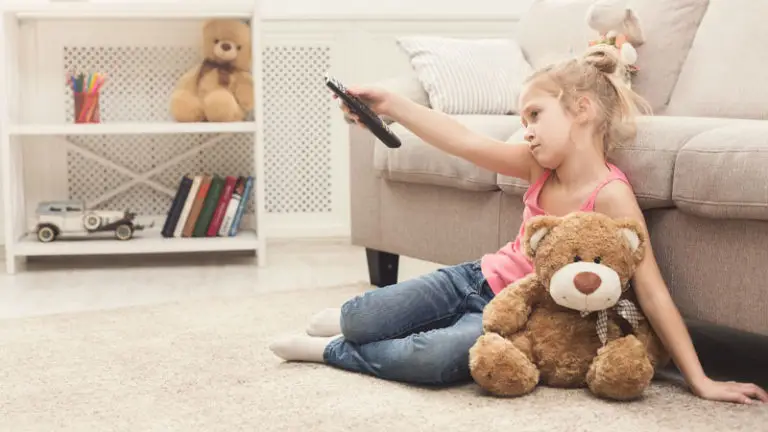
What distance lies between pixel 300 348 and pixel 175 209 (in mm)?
1473

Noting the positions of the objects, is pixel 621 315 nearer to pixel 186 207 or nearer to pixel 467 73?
pixel 467 73

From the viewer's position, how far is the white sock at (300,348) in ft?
5.76

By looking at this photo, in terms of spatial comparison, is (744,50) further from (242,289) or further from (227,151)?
(227,151)

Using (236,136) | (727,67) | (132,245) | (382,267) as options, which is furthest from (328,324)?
(236,136)

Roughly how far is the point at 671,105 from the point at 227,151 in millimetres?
1537

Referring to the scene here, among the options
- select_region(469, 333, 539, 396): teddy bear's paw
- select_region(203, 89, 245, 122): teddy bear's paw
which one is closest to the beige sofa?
select_region(469, 333, 539, 396): teddy bear's paw

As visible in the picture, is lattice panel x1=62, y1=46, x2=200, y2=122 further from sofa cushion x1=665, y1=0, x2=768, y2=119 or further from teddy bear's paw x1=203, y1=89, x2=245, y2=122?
sofa cushion x1=665, y1=0, x2=768, y2=119

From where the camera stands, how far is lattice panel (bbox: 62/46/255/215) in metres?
3.33

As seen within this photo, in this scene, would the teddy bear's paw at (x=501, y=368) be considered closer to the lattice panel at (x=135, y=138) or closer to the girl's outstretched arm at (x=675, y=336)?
the girl's outstretched arm at (x=675, y=336)

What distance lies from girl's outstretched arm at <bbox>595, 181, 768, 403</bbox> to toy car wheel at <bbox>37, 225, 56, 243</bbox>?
1964 mm

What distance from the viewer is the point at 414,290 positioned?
1.71 meters

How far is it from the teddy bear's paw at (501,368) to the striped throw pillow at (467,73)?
1.12 meters

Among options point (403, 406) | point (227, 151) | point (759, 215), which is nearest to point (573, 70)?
point (759, 215)

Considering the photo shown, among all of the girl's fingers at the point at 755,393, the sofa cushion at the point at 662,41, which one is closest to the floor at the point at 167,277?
the sofa cushion at the point at 662,41
